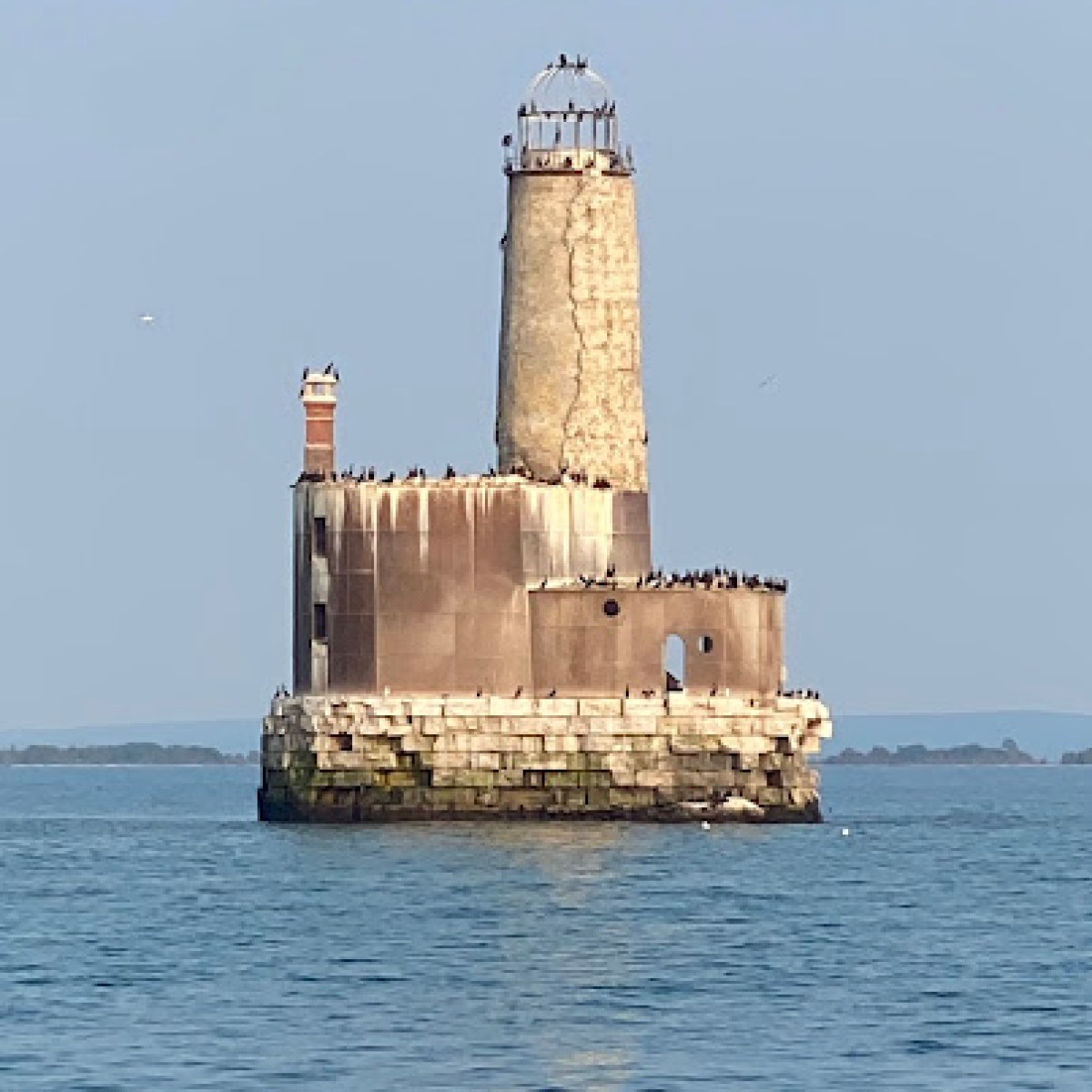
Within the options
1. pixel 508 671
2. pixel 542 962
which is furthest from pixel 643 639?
pixel 542 962

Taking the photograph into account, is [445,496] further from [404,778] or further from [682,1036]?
[682,1036]

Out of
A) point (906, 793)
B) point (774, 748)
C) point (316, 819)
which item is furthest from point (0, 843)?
point (906, 793)

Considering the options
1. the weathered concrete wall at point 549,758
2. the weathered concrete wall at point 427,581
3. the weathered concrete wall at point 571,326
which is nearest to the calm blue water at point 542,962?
the weathered concrete wall at point 549,758

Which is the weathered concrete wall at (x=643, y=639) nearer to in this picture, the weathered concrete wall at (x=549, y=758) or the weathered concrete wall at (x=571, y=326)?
the weathered concrete wall at (x=549, y=758)

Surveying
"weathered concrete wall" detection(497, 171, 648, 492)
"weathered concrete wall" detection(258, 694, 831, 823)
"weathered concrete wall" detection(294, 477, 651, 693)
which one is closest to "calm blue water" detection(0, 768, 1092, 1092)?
"weathered concrete wall" detection(258, 694, 831, 823)

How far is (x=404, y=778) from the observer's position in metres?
79.1

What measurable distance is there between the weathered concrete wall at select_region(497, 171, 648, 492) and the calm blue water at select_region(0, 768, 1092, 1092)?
407 inches

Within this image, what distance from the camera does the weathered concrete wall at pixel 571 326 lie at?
87.4 m

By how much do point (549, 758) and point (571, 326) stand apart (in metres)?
11.9

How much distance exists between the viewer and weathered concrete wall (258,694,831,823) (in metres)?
78.7

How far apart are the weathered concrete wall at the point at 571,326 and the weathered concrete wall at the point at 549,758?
29.9 feet

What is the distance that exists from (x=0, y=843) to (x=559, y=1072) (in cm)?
4818

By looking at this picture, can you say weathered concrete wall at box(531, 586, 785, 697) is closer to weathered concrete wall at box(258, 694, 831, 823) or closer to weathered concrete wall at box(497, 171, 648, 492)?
weathered concrete wall at box(258, 694, 831, 823)

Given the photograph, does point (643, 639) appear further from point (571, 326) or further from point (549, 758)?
point (571, 326)
